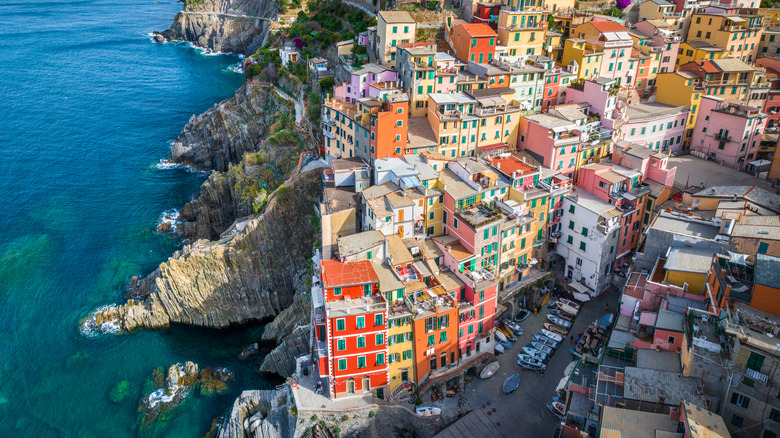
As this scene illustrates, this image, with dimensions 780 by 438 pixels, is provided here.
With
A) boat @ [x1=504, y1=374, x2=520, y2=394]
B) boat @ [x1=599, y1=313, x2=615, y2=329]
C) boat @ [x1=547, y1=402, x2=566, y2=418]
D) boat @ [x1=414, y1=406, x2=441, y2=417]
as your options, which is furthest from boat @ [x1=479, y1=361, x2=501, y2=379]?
boat @ [x1=599, y1=313, x2=615, y2=329]

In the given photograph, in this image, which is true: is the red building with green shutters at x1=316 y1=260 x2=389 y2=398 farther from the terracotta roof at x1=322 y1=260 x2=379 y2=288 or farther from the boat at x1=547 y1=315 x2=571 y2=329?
the boat at x1=547 y1=315 x2=571 y2=329

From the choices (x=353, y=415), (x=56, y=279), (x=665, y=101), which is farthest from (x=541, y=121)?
(x=56, y=279)

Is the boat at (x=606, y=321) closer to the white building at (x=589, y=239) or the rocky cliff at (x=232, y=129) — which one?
the white building at (x=589, y=239)

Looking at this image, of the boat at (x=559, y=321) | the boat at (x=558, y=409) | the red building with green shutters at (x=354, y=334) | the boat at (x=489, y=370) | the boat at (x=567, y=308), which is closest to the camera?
the red building with green shutters at (x=354, y=334)

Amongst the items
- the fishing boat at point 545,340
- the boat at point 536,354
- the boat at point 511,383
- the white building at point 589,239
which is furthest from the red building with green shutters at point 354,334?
the white building at point 589,239

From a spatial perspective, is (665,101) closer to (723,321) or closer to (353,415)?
(723,321)
